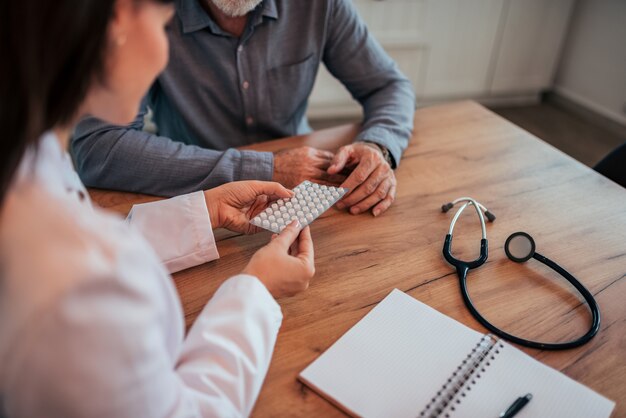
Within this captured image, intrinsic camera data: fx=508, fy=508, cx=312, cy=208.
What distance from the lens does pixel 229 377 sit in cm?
56

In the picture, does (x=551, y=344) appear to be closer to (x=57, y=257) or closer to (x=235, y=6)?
(x=57, y=257)

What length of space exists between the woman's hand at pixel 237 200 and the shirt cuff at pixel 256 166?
0.32ft

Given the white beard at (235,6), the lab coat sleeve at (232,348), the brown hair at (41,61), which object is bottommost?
the lab coat sleeve at (232,348)

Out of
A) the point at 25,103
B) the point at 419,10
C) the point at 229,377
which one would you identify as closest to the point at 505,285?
the point at 229,377

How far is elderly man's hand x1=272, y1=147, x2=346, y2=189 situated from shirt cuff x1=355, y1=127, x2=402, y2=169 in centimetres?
11

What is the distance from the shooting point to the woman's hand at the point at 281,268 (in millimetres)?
659

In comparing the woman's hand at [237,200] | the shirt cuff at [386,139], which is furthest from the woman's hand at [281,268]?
the shirt cuff at [386,139]

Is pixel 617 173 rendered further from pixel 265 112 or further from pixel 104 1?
pixel 104 1

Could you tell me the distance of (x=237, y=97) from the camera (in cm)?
120

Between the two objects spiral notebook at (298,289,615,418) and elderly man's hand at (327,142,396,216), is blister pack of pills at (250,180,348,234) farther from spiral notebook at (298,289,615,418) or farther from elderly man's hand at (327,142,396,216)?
spiral notebook at (298,289,615,418)

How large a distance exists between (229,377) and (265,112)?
0.81 metres

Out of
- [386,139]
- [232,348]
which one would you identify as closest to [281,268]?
[232,348]

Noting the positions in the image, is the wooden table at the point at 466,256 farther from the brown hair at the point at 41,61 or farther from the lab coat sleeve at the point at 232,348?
the brown hair at the point at 41,61

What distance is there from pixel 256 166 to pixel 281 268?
1.15ft
